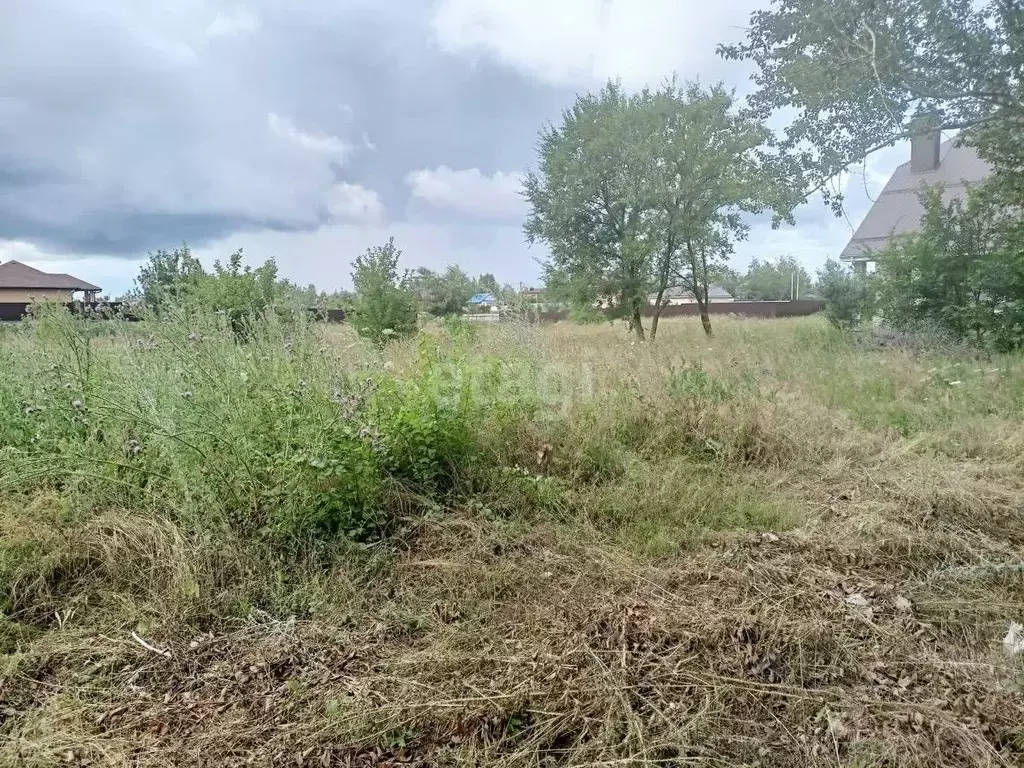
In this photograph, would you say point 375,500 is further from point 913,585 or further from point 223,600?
point 913,585

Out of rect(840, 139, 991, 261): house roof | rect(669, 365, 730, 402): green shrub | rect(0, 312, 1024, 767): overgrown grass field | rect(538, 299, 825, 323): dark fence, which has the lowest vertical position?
rect(0, 312, 1024, 767): overgrown grass field

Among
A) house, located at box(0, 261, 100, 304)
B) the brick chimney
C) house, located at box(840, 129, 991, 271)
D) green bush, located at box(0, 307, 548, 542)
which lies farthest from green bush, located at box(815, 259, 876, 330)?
house, located at box(0, 261, 100, 304)

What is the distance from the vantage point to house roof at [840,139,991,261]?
7.22 m

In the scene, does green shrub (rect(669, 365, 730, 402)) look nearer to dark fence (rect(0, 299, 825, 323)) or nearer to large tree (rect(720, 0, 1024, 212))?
dark fence (rect(0, 299, 825, 323))

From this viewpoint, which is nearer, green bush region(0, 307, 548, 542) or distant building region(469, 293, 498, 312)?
green bush region(0, 307, 548, 542)

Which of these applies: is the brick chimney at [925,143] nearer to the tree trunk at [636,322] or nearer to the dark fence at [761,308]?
the tree trunk at [636,322]

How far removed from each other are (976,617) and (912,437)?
2045mm

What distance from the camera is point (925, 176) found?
802 cm

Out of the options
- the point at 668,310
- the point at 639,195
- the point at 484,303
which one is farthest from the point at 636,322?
the point at 668,310

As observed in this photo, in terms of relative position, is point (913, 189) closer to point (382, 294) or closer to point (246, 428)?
point (382, 294)

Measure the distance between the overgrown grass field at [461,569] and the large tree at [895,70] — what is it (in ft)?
12.3

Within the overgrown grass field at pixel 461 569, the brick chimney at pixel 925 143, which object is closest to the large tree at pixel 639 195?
the brick chimney at pixel 925 143

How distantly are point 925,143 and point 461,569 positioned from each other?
774cm

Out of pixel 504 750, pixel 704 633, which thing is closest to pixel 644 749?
pixel 504 750
